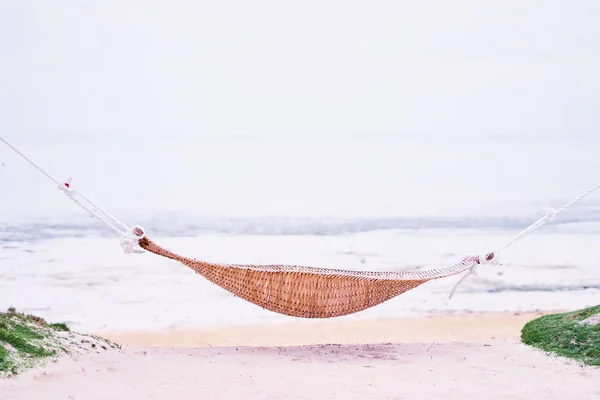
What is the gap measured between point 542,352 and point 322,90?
6.67 metres

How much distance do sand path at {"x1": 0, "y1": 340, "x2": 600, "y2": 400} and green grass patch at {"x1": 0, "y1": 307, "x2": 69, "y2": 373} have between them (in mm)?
76

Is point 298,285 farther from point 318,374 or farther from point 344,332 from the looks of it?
point 344,332

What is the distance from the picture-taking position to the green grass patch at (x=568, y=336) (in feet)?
10.2

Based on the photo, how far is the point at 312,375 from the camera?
9.35 ft

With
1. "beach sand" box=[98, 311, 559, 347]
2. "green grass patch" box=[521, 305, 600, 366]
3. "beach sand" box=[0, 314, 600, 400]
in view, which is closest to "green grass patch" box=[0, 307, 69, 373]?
"beach sand" box=[0, 314, 600, 400]

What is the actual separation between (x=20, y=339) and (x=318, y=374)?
107 cm

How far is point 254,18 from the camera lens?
9.41 metres

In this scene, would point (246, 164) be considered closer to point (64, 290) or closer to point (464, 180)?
point (464, 180)

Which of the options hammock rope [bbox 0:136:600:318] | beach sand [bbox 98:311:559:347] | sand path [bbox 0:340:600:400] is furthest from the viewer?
beach sand [bbox 98:311:559:347]

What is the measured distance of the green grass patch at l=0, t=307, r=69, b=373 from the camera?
2611mm

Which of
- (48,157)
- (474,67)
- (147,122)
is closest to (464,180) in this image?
(474,67)

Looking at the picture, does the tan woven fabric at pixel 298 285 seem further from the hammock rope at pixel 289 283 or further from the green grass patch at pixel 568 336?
the green grass patch at pixel 568 336

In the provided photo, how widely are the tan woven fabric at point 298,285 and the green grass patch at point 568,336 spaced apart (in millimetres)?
676

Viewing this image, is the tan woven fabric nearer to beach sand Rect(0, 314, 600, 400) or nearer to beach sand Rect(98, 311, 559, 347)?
beach sand Rect(0, 314, 600, 400)
